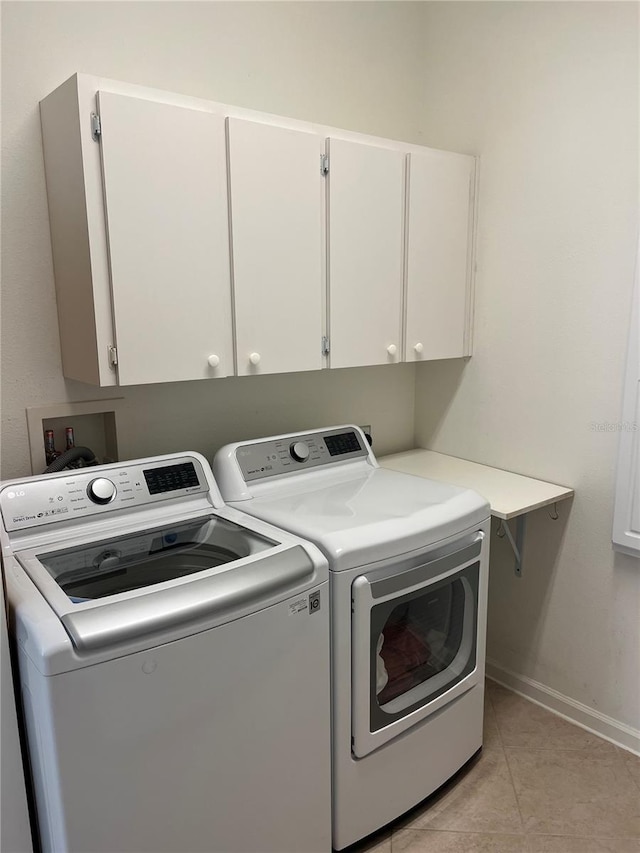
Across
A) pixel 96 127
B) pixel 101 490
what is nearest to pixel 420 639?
pixel 101 490

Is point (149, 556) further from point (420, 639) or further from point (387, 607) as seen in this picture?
point (420, 639)

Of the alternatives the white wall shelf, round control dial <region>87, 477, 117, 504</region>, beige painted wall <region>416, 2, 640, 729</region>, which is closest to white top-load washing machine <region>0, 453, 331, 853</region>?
round control dial <region>87, 477, 117, 504</region>

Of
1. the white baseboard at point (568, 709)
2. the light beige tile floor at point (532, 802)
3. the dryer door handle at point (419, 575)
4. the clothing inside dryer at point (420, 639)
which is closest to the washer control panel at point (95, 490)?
the dryer door handle at point (419, 575)

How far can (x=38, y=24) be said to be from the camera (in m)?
1.75

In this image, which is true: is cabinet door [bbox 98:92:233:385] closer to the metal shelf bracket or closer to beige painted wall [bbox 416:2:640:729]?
beige painted wall [bbox 416:2:640:729]

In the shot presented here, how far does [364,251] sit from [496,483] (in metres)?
1.00

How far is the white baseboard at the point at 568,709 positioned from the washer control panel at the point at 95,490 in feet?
5.23

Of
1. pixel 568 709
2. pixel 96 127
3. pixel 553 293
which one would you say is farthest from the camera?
pixel 568 709

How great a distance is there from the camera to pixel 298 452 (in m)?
2.17

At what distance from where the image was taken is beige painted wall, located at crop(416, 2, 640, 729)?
209 cm

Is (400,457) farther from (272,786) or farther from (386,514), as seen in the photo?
(272,786)

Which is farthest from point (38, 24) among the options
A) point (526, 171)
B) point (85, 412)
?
point (526, 171)

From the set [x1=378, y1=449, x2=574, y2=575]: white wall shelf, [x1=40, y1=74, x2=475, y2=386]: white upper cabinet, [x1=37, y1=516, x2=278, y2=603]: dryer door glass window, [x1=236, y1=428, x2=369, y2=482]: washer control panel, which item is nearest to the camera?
[x1=37, y1=516, x2=278, y2=603]: dryer door glass window

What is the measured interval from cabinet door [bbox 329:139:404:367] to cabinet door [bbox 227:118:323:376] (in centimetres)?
7
